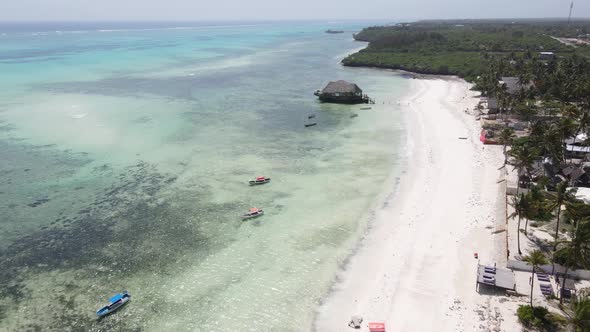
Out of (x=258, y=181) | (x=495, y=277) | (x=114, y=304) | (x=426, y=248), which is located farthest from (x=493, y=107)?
(x=114, y=304)

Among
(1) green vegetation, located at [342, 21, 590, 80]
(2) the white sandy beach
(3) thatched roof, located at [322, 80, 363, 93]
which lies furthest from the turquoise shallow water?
(1) green vegetation, located at [342, 21, 590, 80]

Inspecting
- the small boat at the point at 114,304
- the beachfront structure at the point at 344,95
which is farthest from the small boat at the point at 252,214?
the beachfront structure at the point at 344,95

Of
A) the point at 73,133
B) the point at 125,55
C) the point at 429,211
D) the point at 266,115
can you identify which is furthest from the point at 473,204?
the point at 125,55

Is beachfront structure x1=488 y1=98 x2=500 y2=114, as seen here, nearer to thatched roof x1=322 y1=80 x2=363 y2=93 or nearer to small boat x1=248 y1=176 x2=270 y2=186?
thatched roof x1=322 y1=80 x2=363 y2=93

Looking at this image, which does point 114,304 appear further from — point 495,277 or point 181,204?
point 495,277

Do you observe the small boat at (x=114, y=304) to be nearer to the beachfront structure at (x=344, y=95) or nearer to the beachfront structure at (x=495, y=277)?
the beachfront structure at (x=495, y=277)
